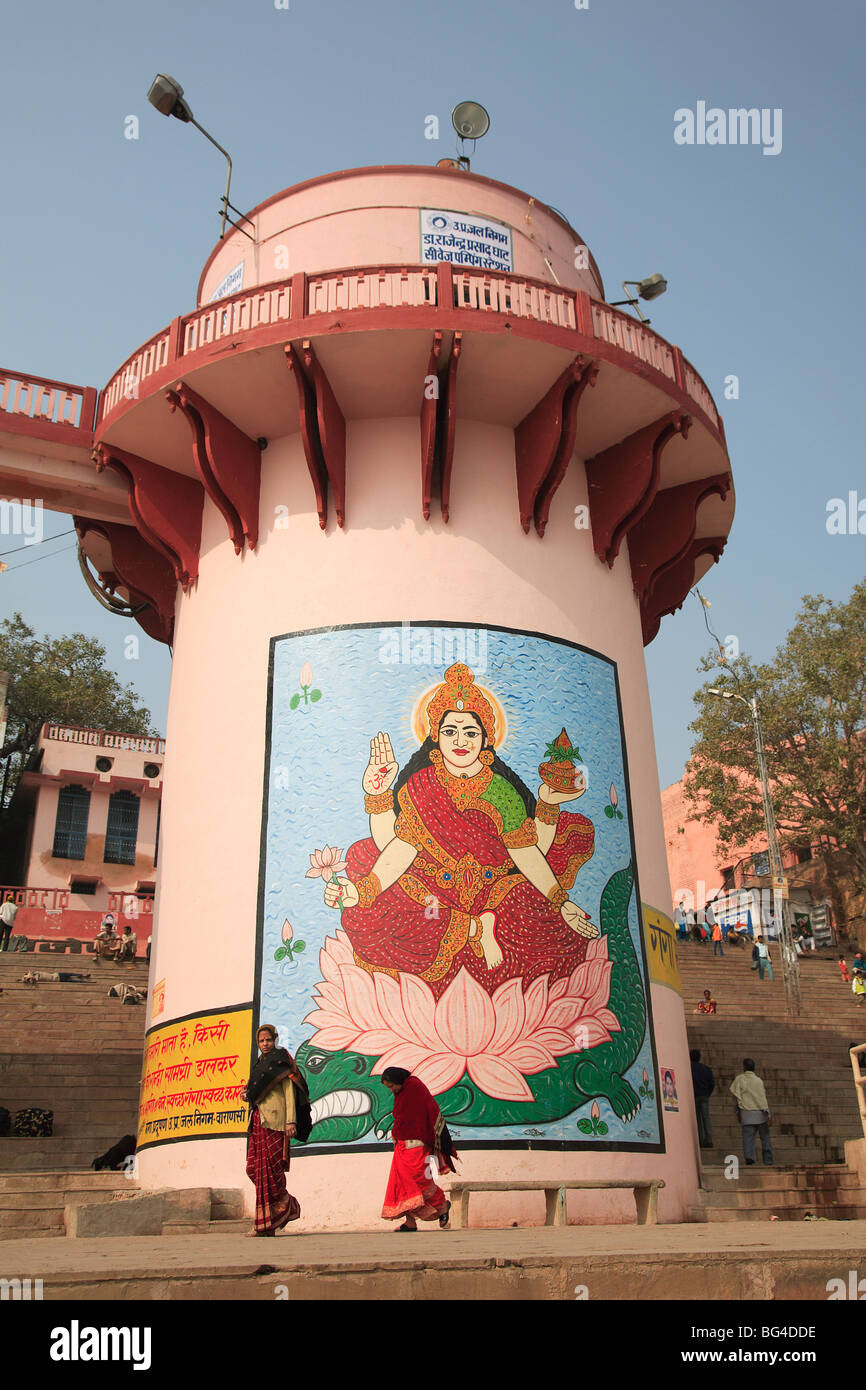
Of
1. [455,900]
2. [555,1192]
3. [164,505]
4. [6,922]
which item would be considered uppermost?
[164,505]

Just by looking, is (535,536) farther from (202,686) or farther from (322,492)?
(202,686)

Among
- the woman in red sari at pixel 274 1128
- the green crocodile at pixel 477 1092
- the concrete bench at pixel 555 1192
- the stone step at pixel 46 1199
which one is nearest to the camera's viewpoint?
the woman in red sari at pixel 274 1128

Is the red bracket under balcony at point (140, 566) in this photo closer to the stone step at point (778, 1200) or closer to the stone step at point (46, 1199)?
the stone step at point (46, 1199)

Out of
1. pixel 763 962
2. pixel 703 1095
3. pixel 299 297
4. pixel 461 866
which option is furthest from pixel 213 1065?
pixel 763 962

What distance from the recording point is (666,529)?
16.8 meters

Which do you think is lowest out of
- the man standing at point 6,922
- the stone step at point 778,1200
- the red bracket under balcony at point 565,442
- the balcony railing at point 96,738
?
the stone step at point 778,1200

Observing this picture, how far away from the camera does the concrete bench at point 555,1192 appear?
379 inches

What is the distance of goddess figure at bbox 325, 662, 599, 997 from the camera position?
12.2 metres

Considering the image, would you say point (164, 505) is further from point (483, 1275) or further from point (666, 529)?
point (483, 1275)

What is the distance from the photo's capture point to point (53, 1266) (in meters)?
5.10

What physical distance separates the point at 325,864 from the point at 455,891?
1.36 metres

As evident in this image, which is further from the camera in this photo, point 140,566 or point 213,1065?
point 140,566

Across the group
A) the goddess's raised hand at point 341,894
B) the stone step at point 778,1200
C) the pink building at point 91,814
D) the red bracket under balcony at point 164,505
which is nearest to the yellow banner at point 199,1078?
the goddess's raised hand at point 341,894

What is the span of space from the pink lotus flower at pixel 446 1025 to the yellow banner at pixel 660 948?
1.60 m
